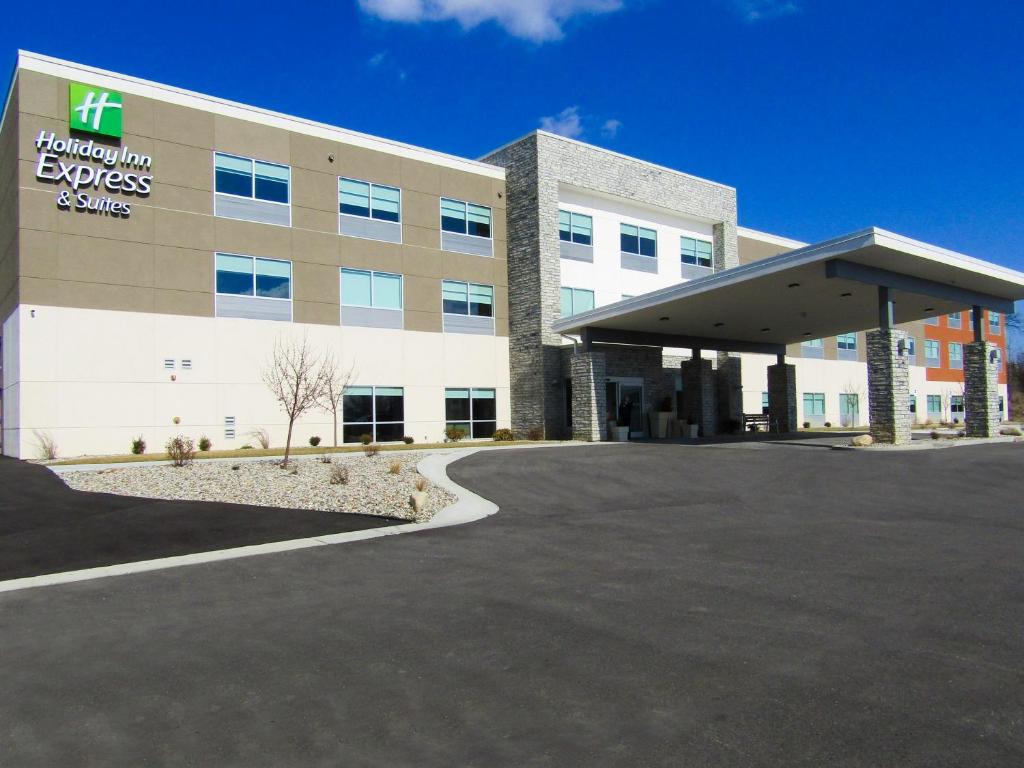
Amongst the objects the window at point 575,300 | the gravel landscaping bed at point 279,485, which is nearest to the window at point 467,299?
the window at point 575,300

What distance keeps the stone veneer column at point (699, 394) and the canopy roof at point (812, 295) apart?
1068mm

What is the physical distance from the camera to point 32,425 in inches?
866

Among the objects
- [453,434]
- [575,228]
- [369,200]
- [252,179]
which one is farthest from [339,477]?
[575,228]

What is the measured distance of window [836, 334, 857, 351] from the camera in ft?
158

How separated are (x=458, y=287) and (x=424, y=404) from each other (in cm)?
510

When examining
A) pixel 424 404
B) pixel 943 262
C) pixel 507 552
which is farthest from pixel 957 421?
pixel 507 552

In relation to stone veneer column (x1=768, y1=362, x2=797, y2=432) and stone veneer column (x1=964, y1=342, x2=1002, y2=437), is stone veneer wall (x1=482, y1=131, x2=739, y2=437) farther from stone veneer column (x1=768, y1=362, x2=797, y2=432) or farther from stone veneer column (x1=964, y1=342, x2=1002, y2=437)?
stone veneer column (x1=964, y1=342, x2=1002, y2=437)

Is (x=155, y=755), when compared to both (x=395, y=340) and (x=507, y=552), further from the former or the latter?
(x=395, y=340)

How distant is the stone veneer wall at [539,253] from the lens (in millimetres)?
30703

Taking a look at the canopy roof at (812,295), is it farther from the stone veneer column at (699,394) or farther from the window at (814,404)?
the window at (814,404)

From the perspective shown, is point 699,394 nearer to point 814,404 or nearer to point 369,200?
point 369,200

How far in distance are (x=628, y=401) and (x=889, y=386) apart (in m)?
12.1

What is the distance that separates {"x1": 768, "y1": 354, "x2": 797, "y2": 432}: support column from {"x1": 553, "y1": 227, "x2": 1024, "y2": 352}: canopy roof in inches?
72.8

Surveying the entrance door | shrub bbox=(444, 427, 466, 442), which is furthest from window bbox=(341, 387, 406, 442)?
the entrance door
